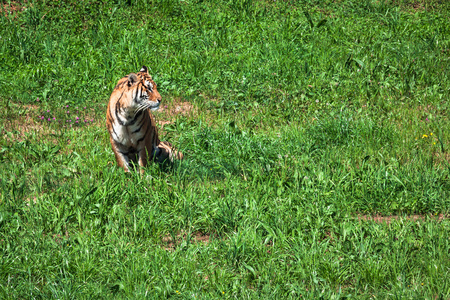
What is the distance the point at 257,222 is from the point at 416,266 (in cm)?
141

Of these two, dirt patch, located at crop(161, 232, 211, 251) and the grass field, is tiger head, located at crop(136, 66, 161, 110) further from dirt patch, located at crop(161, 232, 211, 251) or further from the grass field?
dirt patch, located at crop(161, 232, 211, 251)

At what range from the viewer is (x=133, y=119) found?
227 inches

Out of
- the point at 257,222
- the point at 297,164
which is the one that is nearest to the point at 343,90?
the point at 297,164

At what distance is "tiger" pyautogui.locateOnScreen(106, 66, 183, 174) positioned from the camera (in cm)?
569

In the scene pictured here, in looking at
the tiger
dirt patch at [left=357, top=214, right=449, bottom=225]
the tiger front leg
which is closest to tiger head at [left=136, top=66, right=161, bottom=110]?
the tiger

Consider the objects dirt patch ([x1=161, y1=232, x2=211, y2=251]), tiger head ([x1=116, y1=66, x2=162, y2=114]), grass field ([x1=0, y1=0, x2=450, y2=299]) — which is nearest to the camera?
grass field ([x1=0, y1=0, x2=450, y2=299])

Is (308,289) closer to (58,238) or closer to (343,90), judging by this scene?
(58,238)

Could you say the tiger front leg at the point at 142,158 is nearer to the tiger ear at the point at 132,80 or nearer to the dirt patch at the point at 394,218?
the tiger ear at the point at 132,80

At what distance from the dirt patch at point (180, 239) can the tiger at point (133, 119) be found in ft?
3.44

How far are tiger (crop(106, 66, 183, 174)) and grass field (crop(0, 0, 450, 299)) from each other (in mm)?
249

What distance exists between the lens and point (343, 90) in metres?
8.22

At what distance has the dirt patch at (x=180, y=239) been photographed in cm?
491

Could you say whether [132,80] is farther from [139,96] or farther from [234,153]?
[234,153]

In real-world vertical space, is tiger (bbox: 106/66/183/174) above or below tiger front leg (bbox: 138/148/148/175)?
above
